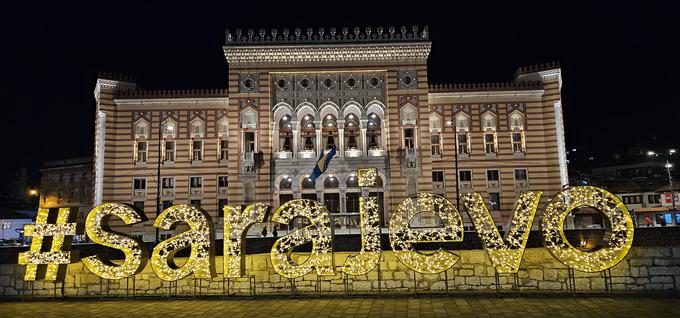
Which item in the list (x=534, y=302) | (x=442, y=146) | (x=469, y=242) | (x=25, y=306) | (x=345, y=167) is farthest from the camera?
(x=442, y=146)

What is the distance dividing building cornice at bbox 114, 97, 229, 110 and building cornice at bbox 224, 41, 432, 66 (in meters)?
4.14

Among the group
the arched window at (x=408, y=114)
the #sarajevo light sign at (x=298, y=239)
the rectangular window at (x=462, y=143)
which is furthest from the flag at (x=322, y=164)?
the #sarajevo light sign at (x=298, y=239)

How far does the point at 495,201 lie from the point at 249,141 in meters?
22.3

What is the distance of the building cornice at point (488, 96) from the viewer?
39812 mm

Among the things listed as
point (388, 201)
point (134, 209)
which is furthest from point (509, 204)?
point (134, 209)

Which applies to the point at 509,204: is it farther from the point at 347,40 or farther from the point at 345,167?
the point at 347,40

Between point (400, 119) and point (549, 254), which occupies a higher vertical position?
point (400, 119)

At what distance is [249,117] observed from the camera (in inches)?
1478

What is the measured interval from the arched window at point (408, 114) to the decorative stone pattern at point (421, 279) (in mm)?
23085

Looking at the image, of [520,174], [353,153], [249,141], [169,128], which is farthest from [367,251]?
[169,128]

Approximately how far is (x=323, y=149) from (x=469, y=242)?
1752cm

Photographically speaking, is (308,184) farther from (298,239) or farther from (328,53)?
(298,239)

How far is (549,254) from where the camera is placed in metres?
15.1

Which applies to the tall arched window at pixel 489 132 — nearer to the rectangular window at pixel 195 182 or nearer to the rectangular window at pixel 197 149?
the rectangular window at pixel 197 149
